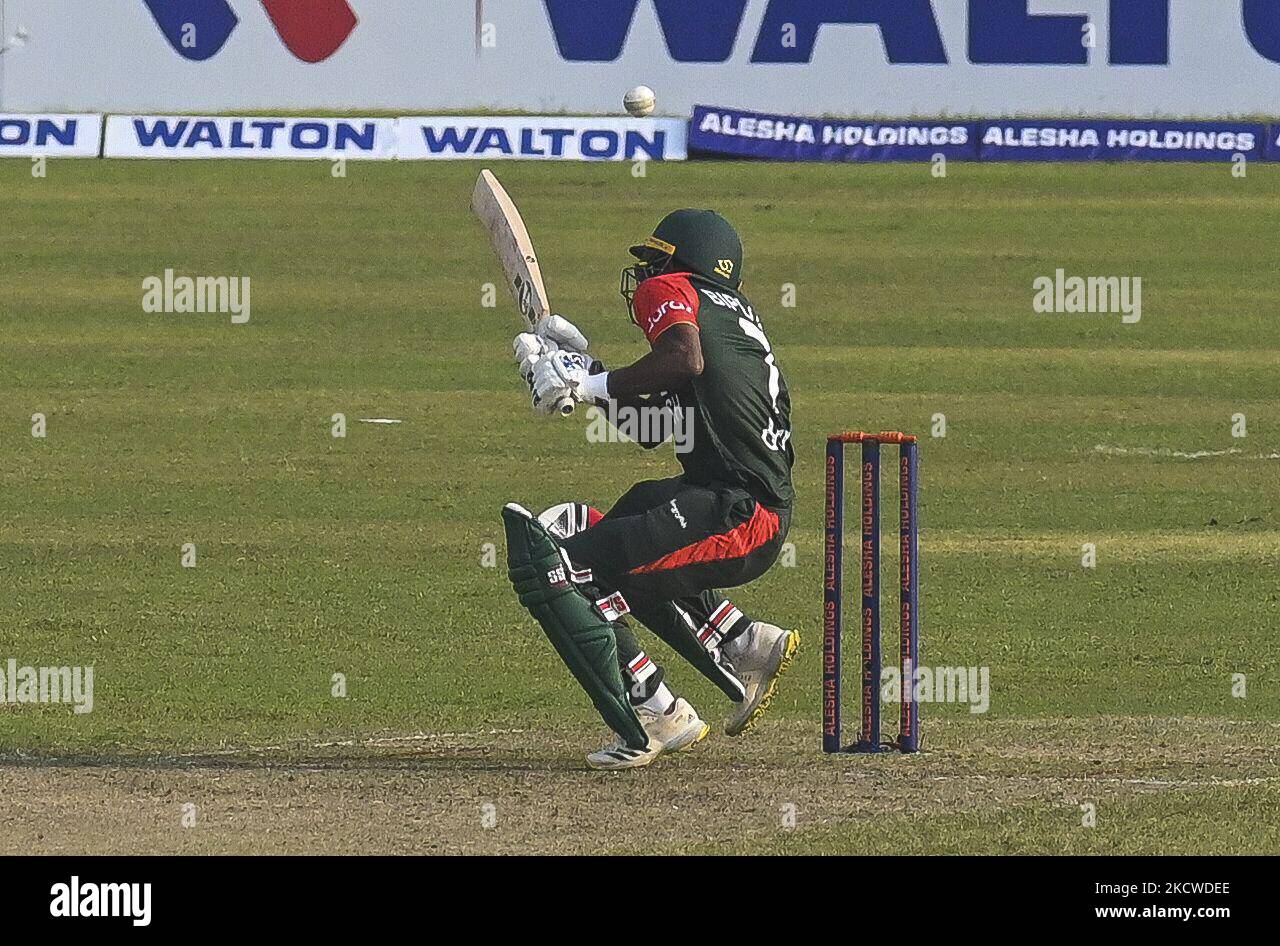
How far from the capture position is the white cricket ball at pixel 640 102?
115 feet

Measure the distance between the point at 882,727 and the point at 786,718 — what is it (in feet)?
1.48

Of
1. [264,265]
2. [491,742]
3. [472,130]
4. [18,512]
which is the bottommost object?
[491,742]

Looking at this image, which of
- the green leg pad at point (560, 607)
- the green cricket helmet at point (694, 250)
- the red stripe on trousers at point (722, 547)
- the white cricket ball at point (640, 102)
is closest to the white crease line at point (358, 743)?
the green leg pad at point (560, 607)

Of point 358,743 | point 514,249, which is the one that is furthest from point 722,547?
point 358,743

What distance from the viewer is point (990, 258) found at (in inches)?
1155

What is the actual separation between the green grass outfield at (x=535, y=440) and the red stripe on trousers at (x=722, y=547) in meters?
0.81

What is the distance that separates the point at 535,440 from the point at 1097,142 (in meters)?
18.0

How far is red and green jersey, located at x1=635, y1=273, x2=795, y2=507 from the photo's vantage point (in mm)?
8898

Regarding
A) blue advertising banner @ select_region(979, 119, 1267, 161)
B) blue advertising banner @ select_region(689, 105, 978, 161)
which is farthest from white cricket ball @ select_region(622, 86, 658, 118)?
blue advertising banner @ select_region(979, 119, 1267, 161)

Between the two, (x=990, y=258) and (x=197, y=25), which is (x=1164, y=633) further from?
(x=197, y=25)

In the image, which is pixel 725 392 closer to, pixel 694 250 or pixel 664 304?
pixel 664 304

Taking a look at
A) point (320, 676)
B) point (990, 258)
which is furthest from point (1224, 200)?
point (320, 676)

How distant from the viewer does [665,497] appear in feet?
29.7

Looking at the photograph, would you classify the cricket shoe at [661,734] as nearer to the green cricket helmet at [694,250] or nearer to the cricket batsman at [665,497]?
the cricket batsman at [665,497]
